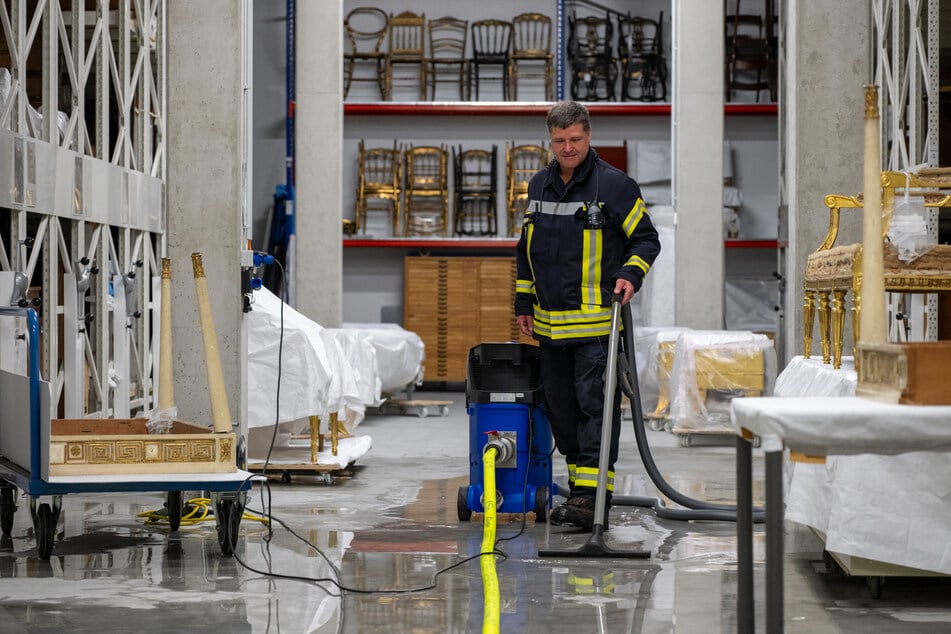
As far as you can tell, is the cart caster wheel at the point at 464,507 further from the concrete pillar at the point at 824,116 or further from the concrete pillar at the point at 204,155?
the concrete pillar at the point at 824,116

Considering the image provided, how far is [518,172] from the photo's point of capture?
16.9m

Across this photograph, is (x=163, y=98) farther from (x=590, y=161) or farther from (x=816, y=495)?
(x=816, y=495)

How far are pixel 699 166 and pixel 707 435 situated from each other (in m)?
3.64

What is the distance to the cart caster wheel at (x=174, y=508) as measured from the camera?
5297 mm

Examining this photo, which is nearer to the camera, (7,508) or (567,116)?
(7,508)

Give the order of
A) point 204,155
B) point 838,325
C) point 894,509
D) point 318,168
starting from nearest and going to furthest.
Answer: point 894,509 < point 838,325 < point 204,155 < point 318,168

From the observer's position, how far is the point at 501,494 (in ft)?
18.0

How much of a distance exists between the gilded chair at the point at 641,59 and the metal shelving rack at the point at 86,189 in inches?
374

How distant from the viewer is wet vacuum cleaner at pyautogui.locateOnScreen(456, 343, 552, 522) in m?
5.39

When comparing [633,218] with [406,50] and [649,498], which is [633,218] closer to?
[649,498]

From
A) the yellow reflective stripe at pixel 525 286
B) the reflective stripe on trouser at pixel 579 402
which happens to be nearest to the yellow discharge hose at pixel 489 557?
the reflective stripe on trouser at pixel 579 402

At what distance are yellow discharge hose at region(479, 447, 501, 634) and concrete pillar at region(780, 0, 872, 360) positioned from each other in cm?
225

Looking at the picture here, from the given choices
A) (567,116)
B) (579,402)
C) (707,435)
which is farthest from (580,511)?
(707,435)

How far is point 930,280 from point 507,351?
79.7 inches
